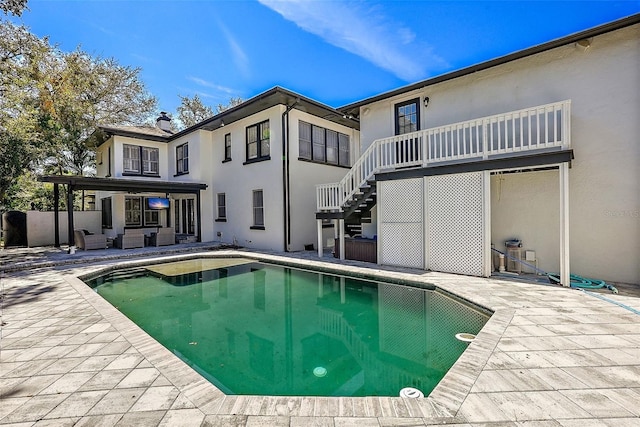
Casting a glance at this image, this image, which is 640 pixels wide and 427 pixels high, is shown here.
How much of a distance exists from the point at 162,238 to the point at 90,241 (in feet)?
8.67

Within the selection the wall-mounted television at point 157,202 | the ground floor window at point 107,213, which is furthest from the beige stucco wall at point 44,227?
the wall-mounted television at point 157,202

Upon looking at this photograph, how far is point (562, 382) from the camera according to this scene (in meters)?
2.62

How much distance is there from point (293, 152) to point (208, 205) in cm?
585

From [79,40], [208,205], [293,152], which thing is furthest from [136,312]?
[79,40]

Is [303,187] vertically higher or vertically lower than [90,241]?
higher

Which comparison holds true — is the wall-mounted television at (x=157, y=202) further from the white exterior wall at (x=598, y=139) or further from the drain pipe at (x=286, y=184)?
the white exterior wall at (x=598, y=139)

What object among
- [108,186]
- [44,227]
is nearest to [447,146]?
[108,186]

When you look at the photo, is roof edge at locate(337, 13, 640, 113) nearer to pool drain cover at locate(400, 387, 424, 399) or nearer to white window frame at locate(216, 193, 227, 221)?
pool drain cover at locate(400, 387, 424, 399)

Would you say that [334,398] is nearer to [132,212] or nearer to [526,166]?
[526,166]

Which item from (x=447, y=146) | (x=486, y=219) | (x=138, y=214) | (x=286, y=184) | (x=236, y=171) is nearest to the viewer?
(x=486, y=219)

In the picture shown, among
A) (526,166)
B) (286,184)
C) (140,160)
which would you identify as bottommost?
(526,166)

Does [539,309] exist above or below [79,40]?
below

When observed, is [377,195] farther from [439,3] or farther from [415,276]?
[439,3]

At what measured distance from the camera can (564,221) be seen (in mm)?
5816
